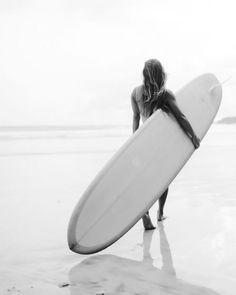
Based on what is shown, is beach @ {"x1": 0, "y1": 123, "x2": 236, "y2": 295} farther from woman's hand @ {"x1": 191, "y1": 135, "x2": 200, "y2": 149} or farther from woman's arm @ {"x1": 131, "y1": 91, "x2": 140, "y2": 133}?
woman's arm @ {"x1": 131, "y1": 91, "x2": 140, "y2": 133}

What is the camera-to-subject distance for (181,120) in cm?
416

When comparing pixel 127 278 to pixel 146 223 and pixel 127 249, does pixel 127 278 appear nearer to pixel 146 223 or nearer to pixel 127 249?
pixel 127 249

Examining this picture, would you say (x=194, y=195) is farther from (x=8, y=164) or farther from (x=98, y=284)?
(x=8, y=164)

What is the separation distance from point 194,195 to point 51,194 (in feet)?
5.94

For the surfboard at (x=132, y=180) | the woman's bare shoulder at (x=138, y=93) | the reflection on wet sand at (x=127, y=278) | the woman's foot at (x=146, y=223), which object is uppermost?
the woman's bare shoulder at (x=138, y=93)

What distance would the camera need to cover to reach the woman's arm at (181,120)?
4.00 meters

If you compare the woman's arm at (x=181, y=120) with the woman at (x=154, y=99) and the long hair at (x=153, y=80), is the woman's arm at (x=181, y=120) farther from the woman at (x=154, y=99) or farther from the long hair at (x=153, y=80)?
the long hair at (x=153, y=80)

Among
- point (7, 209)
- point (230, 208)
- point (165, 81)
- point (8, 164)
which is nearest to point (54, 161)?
point (8, 164)

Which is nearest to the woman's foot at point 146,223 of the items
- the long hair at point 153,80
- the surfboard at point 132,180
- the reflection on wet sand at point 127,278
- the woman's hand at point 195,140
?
the surfboard at point 132,180

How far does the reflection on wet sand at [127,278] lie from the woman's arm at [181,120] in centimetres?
121

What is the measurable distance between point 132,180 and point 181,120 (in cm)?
85

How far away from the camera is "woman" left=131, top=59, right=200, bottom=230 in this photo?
3777mm

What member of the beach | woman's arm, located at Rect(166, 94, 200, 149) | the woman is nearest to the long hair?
the woman

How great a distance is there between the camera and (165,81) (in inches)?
151
